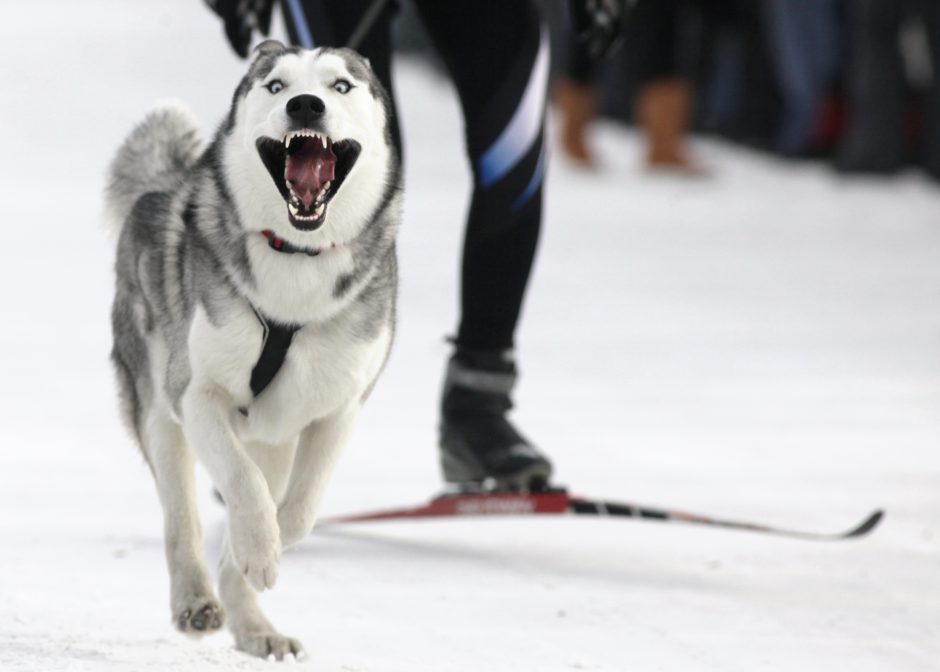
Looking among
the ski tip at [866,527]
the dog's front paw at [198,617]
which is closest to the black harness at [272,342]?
the dog's front paw at [198,617]

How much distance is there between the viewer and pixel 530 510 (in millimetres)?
3871

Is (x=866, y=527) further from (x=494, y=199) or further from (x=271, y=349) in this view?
(x=271, y=349)

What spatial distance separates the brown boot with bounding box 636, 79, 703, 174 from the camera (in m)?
11.3

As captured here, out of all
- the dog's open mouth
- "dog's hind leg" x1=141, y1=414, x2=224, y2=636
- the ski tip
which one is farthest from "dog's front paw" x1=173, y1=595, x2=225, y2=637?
the ski tip

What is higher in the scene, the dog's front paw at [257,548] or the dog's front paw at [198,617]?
the dog's front paw at [257,548]

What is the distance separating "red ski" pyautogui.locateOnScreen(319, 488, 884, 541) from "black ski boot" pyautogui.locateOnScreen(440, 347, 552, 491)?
0.03m

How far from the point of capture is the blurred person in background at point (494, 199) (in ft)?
12.5

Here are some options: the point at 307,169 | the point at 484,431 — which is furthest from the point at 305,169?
the point at 484,431

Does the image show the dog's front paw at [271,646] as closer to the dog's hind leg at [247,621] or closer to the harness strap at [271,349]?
the dog's hind leg at [247,621]

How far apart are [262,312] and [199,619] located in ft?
1.45

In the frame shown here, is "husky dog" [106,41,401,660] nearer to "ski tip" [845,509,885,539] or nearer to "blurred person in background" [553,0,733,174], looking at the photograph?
"ski tip" [845,509,885,539]

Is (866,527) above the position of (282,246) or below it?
below

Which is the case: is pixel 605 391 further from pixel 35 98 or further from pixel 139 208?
pixel 35 98

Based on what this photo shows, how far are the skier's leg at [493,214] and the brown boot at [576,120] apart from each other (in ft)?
25.2
